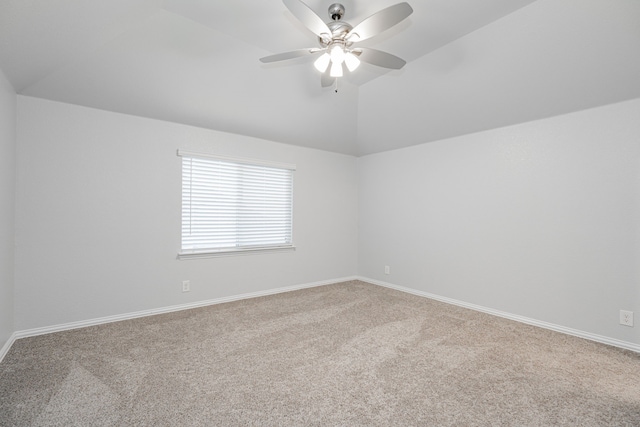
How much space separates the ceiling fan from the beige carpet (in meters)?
2.30

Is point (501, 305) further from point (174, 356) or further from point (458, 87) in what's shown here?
point (174, 356)

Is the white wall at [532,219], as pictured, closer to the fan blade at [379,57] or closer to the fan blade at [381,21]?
the fan blade at [379,57]

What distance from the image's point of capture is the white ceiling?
214 centimetres

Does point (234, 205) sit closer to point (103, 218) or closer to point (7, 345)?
point (103, 218)

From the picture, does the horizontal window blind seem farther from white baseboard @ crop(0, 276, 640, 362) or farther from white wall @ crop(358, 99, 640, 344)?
white wall @ crop(358, 99, 640, 344)

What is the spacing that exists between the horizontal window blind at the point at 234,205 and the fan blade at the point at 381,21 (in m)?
2.46

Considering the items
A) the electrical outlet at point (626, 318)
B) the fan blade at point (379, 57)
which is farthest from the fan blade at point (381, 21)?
the electrical outlet at point (626, 318)

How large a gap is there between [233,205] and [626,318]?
4.30 m

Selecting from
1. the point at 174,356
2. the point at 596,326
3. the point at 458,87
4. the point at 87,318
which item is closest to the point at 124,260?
the point at 87,318

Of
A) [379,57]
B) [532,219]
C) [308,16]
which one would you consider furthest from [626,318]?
[308,16]

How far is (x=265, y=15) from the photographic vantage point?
2.38m

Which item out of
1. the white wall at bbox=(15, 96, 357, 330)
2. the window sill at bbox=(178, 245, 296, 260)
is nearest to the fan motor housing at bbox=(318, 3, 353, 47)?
the white wall at bbox=(15, 96, 357, 330)

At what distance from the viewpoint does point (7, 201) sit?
2428 mm

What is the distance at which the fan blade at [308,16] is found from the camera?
1687mm
